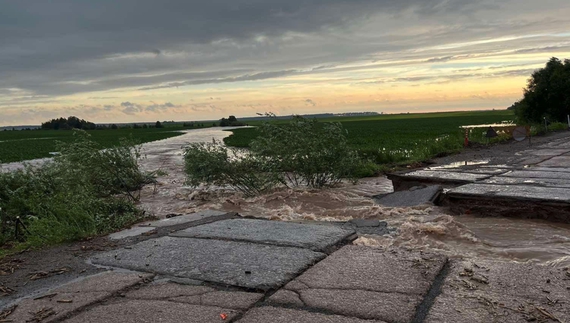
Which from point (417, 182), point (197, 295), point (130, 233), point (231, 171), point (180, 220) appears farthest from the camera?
point (231, 171)

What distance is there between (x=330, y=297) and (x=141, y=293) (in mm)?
1241

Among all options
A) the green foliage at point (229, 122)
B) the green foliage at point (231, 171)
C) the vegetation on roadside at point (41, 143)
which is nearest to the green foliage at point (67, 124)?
the green foliage at point (229, 122)

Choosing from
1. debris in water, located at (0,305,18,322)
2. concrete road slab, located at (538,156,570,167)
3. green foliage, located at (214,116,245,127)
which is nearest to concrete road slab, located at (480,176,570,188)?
concrete road slab, located at (538,156,570,167)

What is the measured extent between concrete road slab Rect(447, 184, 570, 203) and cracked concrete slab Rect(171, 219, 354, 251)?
3.07 m

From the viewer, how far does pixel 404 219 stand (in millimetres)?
6695

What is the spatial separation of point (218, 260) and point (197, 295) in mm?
738

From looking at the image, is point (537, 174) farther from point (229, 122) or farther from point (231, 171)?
point (229, 122)

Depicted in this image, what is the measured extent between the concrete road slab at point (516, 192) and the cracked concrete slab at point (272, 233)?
3075 millimetres

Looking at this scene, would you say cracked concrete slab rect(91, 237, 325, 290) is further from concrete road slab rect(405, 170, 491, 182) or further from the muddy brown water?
concrete road slab rect(405, 170, 491, 182)

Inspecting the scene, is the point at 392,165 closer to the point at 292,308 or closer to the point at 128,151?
the point at 128,151

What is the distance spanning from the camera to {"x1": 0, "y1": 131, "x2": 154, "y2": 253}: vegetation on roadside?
5.61m

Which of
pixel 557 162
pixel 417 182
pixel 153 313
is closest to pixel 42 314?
pixel 153 313

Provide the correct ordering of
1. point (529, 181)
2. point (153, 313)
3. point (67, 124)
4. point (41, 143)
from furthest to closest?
point (67, 124)
point (41, 143)
point (529, 181)
point (153, 313)

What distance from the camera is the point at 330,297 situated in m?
3.11
